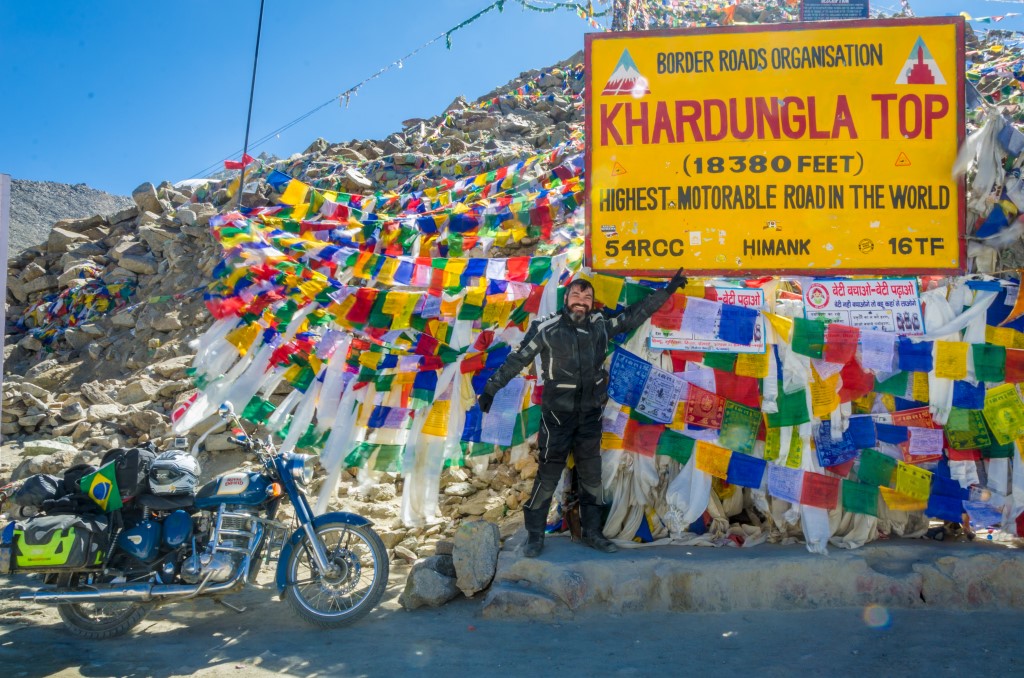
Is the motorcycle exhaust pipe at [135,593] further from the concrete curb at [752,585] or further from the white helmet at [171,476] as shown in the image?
the concrete curb at [752,585]

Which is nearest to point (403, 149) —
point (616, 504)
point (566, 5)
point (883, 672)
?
point (566, 5)

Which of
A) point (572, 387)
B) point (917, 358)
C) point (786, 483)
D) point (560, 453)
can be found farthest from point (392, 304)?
point (917, 358)

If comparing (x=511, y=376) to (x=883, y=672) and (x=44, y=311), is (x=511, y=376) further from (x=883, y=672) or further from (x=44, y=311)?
(x=44, y=311)

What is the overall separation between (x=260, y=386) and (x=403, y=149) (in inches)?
545

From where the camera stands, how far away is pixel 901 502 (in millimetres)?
5145

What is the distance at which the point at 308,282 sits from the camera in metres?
5.64

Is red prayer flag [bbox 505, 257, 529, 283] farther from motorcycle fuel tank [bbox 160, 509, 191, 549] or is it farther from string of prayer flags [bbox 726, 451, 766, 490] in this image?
motorcycle fuel tank [bbox 160, 509, 191, 549]

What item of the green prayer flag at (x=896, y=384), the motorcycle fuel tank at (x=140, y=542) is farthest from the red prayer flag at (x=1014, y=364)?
the motorcycle fuel tank at (x=140, y=542)

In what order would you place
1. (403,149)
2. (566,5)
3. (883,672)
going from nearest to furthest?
1. (883,672)
2. (566,5)
3. (403,149)

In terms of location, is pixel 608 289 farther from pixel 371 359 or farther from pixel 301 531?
pixel 301 531

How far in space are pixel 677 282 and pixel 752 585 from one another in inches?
76.1

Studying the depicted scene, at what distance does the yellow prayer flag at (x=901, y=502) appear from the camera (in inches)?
202

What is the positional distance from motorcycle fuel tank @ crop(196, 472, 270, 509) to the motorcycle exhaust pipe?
0.45 m

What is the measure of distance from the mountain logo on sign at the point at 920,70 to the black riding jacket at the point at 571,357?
92.8 inches
